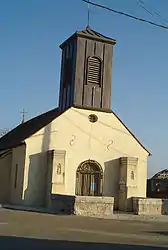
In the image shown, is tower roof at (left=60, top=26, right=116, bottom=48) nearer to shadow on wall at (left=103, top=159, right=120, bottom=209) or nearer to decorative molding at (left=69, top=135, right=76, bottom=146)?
decorative molding at (left=69, top=135, right=76, bottom=146)

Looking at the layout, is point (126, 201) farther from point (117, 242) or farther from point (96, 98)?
point (117, 242)

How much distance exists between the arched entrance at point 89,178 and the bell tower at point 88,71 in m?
3.81

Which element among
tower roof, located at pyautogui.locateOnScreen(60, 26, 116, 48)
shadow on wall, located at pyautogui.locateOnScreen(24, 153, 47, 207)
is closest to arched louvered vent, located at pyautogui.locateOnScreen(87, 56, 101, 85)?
tower roof, located at pyautogui.locateOnScreen(60, 26, 116, 48)

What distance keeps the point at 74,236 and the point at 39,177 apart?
41.0 ft

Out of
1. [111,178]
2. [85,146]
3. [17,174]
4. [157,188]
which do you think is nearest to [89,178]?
[111,178]

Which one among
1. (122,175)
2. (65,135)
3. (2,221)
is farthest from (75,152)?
(2,221)

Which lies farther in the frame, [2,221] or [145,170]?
[145,170]

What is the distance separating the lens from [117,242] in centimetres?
1123

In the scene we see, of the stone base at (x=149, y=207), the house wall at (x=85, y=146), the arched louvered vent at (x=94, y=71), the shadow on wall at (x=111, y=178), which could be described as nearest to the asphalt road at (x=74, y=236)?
the stone base at (x=149, y=207)

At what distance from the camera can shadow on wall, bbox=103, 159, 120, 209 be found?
2544 cm

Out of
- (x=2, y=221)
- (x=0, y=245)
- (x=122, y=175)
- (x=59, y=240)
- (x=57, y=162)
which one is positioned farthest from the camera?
(x=122, y=175)

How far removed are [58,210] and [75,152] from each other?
14.4 ft

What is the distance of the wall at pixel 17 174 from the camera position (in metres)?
24.4

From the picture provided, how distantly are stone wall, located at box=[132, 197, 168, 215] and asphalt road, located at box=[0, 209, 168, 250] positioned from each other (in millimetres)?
6597
